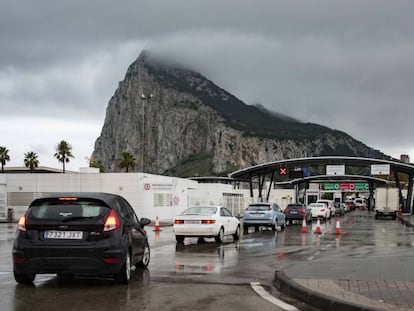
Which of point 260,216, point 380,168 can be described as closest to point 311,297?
point 260,216

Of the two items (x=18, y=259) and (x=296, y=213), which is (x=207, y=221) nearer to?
(x=18, y=259)

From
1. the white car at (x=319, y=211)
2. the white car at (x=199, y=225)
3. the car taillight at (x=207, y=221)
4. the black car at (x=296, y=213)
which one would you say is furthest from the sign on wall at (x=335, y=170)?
the car taillight at (x=207, y=221)

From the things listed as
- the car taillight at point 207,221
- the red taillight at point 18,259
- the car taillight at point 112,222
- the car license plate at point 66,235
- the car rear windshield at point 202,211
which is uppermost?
the car taillight at point 112,222

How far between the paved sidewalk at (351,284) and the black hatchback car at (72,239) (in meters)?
3.00

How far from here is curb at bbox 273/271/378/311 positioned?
26.0ft

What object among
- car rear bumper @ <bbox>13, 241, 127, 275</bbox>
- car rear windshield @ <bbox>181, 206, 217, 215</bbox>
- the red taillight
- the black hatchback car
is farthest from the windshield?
the red taillight

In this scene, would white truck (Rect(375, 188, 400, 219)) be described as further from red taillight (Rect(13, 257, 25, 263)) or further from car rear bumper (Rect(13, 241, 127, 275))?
red taillight (Rect(13, 257, 25, 263))

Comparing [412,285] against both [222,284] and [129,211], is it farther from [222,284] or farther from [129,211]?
[129,211]

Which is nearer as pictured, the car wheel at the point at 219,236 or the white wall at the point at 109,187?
the car wheel at the point at 219,236

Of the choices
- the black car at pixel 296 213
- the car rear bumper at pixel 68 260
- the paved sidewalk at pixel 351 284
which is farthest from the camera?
the black car at pixel 296 213

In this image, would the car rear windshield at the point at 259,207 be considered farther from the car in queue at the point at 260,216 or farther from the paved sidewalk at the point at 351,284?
the paved sidewalk at the point at 351,284

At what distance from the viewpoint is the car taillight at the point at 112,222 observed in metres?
10.3

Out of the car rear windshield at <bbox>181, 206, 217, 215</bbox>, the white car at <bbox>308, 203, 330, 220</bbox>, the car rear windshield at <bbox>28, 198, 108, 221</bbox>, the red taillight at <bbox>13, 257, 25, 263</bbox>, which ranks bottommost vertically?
the white car at <bbox>308, 203, 330, 220</bbox>

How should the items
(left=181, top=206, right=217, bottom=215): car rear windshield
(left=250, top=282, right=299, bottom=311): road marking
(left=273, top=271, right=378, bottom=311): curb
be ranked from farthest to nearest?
(left=181, top=206, right=217, bottom=215): car rear windshield
(left=250, top=282, right=299, bottom=311): road marking
(left=273, top=271, right=378, bottom=311): curb
